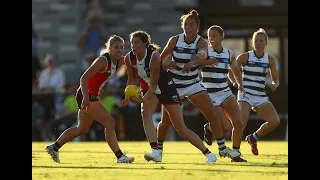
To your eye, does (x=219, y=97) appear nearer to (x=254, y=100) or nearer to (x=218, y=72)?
(x=218, y=72)

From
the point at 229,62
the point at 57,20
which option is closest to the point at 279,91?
the point at 57,20

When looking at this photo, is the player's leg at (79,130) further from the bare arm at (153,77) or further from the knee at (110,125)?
the bare arm at (153,77)

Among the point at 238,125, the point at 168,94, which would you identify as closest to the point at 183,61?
the point at 168,94

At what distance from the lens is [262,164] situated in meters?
12.3

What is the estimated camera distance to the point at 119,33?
27.4 meters

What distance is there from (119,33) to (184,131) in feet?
50.3

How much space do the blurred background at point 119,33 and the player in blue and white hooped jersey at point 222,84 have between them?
871 centimetres

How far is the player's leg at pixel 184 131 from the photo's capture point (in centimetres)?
1228

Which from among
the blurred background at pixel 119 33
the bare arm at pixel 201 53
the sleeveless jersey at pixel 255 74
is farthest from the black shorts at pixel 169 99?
the blurred background at pixel 119 33

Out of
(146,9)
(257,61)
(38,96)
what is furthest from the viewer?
(146,9)

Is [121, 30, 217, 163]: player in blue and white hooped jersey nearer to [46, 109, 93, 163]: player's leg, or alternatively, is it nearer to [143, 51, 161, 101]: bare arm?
[143, 51, 161, 101]: bare arm
